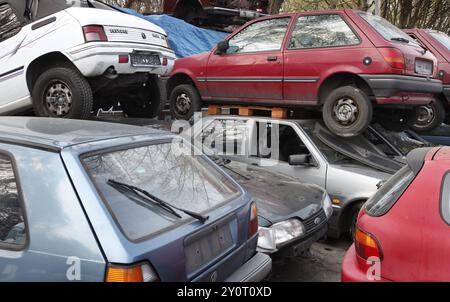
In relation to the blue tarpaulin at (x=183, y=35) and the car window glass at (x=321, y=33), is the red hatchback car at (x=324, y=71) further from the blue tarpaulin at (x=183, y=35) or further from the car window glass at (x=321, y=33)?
the blue tarpaulin at (x=183, y=35)

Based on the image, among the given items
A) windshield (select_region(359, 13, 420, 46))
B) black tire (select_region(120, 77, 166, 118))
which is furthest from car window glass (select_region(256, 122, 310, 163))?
black tire (select_region(120, 77, 166, 118))

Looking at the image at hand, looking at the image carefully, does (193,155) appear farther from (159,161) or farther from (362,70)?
(362,70)

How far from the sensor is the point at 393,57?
16.6ft

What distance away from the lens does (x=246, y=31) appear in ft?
21.4

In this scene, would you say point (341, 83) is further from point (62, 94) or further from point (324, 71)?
point (62, 94)

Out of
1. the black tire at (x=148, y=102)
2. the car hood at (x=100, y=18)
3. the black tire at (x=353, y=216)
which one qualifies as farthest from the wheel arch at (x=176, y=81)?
the black tire at (x=353, y=216)

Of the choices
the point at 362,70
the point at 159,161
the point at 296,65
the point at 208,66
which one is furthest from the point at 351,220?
the point at 208,66

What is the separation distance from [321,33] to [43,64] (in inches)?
134

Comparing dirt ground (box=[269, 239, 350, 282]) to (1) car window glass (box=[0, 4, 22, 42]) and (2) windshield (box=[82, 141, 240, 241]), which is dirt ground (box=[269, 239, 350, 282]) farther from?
(1) car window glass (box=[0, 4, 22, 42])

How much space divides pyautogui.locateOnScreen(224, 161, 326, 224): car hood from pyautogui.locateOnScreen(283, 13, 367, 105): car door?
1.44 metres

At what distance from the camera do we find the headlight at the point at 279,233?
11.0 ft

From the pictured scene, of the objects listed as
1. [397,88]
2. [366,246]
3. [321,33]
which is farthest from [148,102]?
[366,246]

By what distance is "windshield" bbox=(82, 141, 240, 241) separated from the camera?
2.14m

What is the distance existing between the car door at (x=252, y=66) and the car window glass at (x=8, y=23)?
257 centimetres
